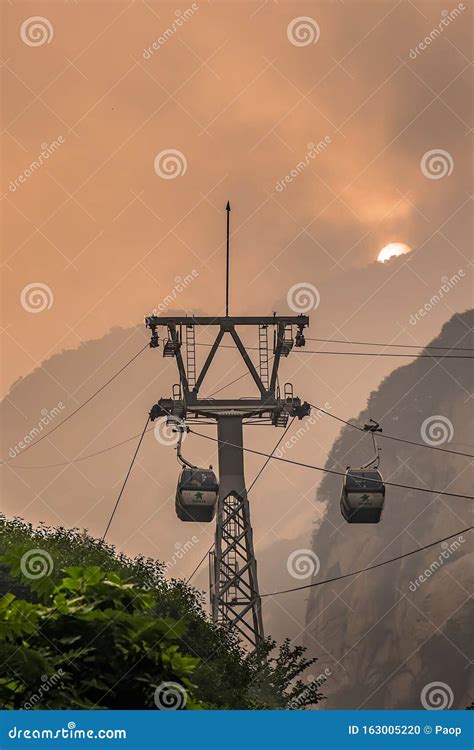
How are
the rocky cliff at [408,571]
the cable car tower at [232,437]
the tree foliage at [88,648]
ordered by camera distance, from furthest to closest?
the rocky cliff at [408,571]
the cable car tower at [232,437]
the tree foliage at [88,648]

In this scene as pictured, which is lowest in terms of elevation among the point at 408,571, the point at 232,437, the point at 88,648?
the point at 88,648

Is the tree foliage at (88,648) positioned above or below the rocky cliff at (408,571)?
below

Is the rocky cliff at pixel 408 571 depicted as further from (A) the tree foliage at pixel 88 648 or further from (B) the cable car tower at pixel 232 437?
(A) the tree foliage at pixel 88 648

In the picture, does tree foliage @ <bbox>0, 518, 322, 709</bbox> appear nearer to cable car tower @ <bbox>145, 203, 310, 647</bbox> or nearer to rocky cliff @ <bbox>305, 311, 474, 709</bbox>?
cable car tower @ <bbox>145, 203, 310, 647</bbox>

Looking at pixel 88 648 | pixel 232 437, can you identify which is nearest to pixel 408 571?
pixel 232 437

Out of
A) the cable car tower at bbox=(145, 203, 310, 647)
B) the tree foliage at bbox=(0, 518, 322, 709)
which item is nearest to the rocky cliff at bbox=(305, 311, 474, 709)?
the cable car tower at bbox=(145, 203, 310, 647)

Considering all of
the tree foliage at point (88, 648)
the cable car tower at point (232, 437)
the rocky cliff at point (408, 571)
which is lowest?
the tree foliage at point (88, 648)

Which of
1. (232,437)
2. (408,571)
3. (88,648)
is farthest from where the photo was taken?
(408,571)

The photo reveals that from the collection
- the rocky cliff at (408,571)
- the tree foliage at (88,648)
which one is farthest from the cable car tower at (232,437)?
the rocky cliff at (408,571)

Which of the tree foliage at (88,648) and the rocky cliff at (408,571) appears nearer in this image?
the tree foliage at (88,648)

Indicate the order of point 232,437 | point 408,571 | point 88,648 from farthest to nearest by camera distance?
point 408,571 → point 232,437 → point 88,648

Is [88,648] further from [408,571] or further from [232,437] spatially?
[408,571]
